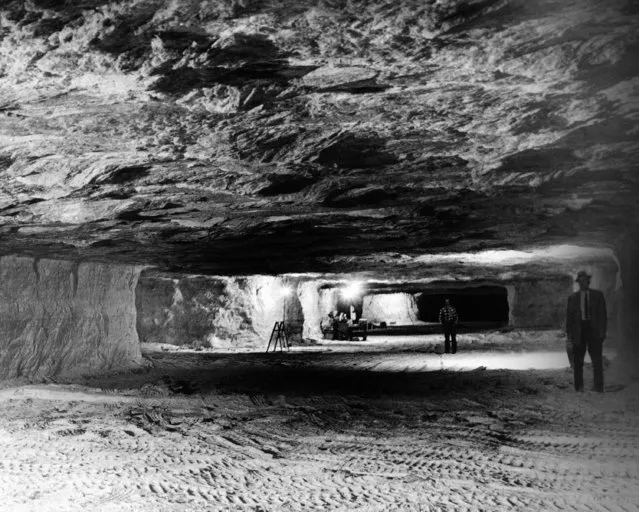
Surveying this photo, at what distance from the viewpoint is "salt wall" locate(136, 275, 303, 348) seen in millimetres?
17156

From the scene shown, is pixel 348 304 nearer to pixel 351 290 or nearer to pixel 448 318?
pixel 351 290

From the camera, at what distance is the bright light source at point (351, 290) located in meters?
21.1

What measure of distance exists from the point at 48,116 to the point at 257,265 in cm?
904

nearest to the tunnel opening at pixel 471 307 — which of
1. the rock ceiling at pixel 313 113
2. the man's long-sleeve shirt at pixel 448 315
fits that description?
the man's long-sleeve shirt at pixel 448 315

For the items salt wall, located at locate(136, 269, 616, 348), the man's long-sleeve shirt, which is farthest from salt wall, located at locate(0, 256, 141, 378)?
the man's long-sleeve shirt

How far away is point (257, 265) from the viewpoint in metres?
12.7

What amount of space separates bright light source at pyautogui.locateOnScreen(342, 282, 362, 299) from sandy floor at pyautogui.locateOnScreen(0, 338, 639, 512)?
38.0 feet

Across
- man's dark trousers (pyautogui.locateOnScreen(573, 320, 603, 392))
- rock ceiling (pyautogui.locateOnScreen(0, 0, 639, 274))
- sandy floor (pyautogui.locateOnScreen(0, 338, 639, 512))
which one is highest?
rock ceiling (pyautogui.locateOnScreen(0, 0, 639, 274))

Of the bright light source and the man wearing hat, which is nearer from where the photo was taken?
the man wearing hat

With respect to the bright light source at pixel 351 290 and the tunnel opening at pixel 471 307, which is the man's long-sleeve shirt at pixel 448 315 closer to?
the bright light source at pixel 351 290

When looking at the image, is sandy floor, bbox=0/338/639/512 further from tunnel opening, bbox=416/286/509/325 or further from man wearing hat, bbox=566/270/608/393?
tunnel opening, bbox=416/286/509/325

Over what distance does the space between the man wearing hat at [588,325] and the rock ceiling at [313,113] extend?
1.03 m

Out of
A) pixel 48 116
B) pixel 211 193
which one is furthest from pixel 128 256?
pixel 48 116

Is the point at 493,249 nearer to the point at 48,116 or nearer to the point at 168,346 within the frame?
the point at 48,116
